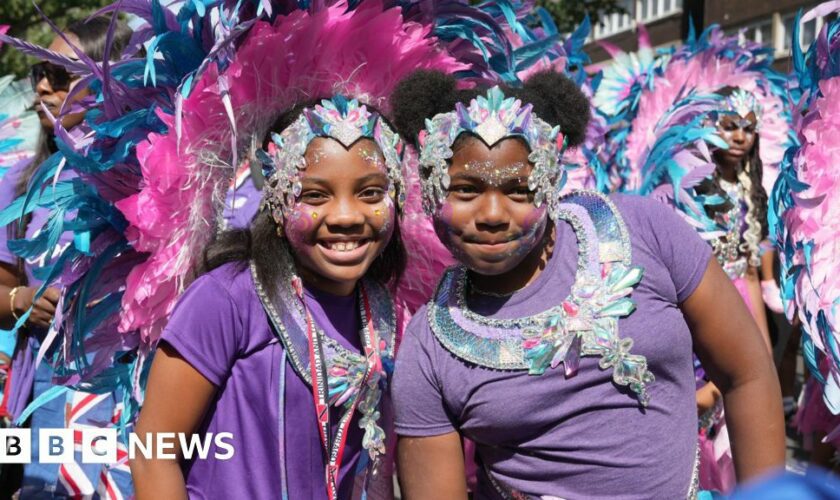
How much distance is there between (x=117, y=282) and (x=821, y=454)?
9.11ft

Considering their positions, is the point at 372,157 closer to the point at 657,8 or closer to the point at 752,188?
the point at 752,188

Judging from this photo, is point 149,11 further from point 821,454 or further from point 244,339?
point 821,454

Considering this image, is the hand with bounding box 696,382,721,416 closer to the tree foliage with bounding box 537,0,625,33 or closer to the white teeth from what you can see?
the white teeth

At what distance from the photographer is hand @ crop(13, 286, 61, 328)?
2.79 meters

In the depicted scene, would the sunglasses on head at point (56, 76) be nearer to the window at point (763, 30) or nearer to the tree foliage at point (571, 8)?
the tree foliage at point (571, 8)

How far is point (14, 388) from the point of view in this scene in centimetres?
331

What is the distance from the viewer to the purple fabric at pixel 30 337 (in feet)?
10.3

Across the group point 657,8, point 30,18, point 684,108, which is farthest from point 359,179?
point 657,8

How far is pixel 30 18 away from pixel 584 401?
9674mm

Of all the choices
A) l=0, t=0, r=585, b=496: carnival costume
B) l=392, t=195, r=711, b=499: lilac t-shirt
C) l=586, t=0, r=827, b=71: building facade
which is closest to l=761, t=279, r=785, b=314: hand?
l=0, t=0, r=585, b=496: carnival costume

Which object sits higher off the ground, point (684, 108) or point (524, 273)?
point (524, 273)

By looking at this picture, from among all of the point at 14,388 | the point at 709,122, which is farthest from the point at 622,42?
the point at 14,388

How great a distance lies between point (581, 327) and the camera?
195 cm

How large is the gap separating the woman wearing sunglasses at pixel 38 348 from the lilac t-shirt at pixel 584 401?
4.56ft
